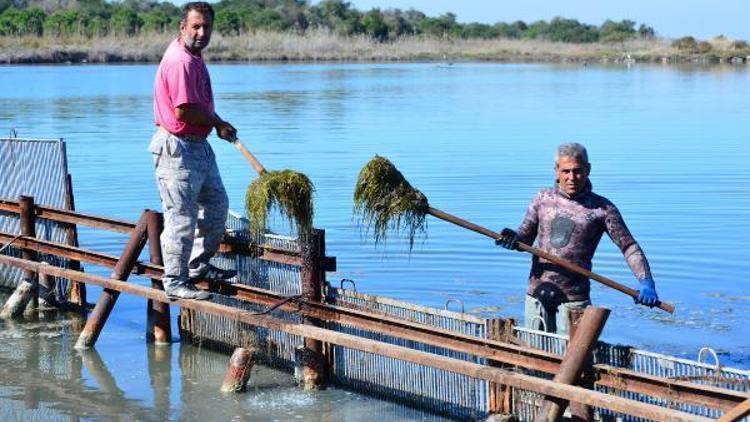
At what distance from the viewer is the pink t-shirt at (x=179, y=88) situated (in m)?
9.01

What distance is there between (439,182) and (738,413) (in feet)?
46.1

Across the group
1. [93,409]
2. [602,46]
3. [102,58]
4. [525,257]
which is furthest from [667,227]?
[602,46]

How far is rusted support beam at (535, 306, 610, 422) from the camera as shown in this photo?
7289mm

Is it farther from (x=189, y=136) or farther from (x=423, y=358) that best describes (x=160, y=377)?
(x=423, y=358)

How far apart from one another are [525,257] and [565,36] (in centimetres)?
8574

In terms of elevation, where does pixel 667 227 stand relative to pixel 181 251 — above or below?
below

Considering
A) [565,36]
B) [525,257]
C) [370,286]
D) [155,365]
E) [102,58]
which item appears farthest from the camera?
[565,36]

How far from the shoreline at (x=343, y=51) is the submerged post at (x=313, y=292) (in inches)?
2278

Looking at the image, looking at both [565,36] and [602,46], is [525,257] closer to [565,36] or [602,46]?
[602,46]

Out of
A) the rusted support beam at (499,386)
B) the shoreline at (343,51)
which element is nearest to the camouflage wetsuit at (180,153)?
the rusted support beam at (499,386)

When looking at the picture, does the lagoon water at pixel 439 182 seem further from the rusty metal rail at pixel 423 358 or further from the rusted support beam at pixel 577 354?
the rusted support beam at pixel 577 354

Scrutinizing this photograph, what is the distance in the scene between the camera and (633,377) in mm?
7371

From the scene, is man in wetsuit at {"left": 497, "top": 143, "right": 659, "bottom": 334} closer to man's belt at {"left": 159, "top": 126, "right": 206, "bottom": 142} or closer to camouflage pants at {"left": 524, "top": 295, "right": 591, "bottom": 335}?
camouflage pants at {"left": 524, "top": 295, "right": 591, "bottom": 335}

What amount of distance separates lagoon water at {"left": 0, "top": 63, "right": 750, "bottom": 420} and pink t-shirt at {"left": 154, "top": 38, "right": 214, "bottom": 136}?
6.04 feet
